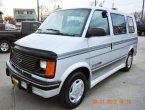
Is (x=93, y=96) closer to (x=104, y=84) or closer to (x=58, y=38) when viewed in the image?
(x=104, y=84)

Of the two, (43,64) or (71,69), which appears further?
(71,69)

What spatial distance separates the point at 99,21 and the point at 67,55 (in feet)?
4.69

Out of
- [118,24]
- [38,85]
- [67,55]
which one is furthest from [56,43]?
[118,24]

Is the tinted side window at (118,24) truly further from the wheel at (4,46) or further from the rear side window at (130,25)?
the wheel at (4,46)

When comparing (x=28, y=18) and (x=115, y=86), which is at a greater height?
(x=28, y=18)

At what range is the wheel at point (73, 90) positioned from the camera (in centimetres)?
315

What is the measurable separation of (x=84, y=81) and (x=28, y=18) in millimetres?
73905

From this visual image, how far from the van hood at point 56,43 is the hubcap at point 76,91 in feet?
2.35

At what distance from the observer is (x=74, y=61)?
317 cm

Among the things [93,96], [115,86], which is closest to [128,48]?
[115,86]

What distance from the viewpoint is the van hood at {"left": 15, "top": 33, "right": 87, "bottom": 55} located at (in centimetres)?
299

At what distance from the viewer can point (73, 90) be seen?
3367 millimetres

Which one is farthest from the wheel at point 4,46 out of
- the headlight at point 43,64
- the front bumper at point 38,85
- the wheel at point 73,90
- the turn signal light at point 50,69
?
the turn signal light at point 50,69

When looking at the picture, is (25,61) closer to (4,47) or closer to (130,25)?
(130,25)
